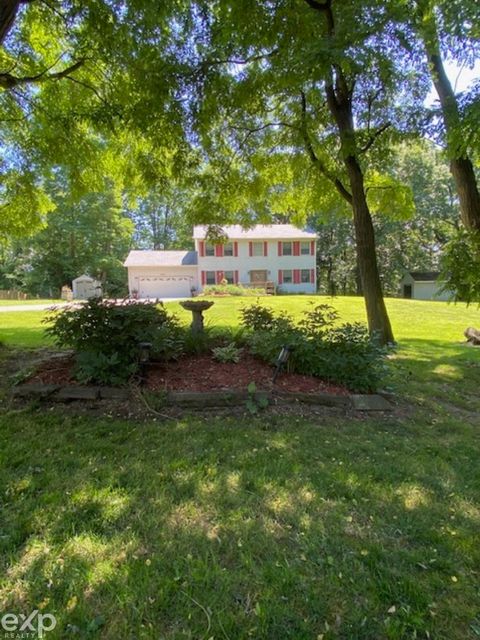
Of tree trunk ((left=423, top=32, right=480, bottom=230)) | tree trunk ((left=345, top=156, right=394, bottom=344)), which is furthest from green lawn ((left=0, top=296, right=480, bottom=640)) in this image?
tree trunk ((left=345, top=156, right=394, bottom=344))

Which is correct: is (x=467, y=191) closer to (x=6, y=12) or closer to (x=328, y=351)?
(x=328, y=351)

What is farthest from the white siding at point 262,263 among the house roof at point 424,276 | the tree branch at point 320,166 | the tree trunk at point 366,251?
the tree trunk at point 366,251

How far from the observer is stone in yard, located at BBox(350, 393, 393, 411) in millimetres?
3979

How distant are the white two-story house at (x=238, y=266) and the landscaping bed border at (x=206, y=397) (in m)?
22.4

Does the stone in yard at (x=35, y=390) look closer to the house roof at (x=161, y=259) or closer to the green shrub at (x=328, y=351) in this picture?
the green shrub at (x=328, y=351)

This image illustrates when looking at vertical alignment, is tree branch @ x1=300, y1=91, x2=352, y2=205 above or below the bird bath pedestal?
above

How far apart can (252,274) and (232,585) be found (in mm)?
25661

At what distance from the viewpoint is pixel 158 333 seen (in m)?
4.31

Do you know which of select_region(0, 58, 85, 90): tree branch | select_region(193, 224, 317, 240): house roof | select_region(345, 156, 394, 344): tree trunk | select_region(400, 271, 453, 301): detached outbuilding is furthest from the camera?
select_region(400, 271, 453, 301): detached outbuilding

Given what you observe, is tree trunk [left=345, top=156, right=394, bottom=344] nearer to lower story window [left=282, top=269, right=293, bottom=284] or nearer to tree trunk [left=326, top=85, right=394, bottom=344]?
tree trunk [left=326, top=85, right=394, bottom=344]

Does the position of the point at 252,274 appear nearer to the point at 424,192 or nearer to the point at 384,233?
the point at 384,233

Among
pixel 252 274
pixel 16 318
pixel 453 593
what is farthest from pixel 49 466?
pixel 252 274

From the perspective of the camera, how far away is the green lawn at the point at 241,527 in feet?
5.13

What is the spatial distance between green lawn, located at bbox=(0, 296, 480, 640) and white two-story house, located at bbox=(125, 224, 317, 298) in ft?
76.6
